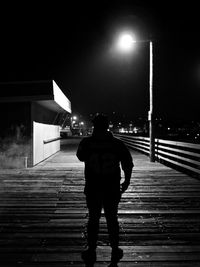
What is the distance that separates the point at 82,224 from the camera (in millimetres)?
5926

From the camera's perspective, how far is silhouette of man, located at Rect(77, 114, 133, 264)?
4023 millimetres

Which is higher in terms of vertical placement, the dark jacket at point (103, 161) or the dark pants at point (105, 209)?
the dark jacket at point (103, 161)

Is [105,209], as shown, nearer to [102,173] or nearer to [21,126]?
[102,173]

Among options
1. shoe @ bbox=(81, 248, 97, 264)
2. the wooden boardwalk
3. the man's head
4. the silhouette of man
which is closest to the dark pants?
the silhouette of man

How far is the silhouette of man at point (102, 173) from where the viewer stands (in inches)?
158

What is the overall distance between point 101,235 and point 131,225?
80 cm

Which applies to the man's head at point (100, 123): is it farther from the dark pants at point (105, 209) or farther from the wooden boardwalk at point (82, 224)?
the wooden boardwalk at point (82, 224)

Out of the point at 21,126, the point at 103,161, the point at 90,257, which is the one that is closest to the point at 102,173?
the point at 103,161

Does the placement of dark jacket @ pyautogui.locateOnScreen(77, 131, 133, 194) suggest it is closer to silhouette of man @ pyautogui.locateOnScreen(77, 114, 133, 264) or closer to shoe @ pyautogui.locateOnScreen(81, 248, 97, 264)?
silhouette of man @ pyautogui.locateOnScreen(77, 114, 133, 264)

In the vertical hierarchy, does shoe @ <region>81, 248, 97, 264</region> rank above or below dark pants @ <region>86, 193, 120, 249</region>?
below

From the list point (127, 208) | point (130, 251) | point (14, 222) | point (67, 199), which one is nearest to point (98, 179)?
point (130, 251)

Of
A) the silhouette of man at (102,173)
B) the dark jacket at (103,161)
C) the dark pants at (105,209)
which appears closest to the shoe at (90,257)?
the silhouette of man at (102,173)

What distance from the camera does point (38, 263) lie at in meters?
4.21

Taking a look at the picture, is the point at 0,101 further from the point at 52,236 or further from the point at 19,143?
the point at 52,236
